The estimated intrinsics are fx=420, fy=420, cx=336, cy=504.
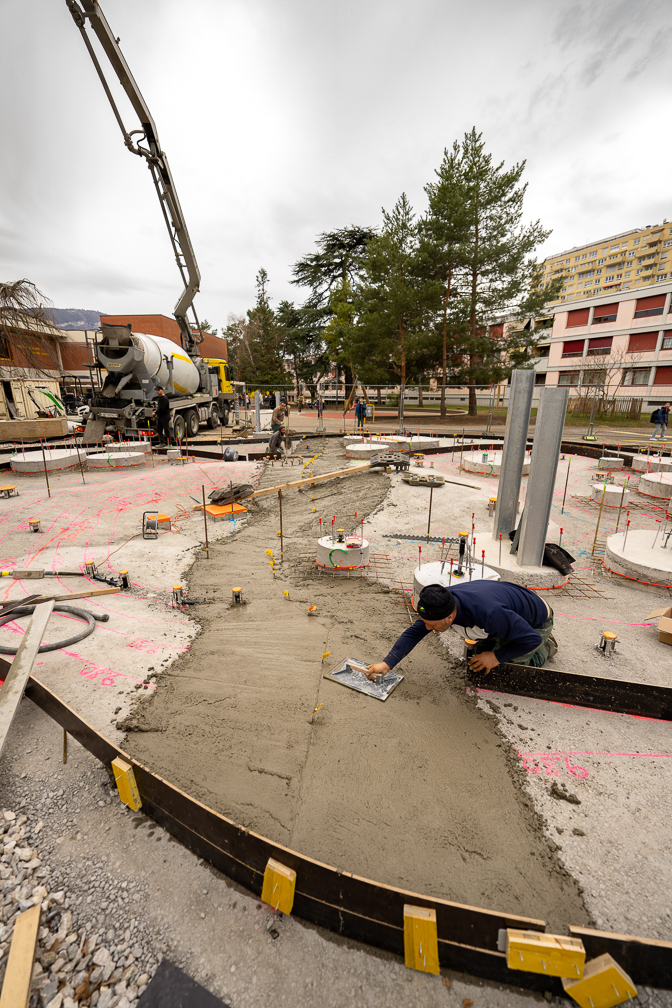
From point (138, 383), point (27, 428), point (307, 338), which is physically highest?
point (307, 338)

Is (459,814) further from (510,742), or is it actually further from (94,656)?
(94,656)

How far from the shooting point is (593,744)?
3.32 metres

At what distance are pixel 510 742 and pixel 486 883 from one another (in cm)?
113

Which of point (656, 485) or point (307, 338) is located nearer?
point (656, 485)

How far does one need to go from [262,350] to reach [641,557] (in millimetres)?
45618

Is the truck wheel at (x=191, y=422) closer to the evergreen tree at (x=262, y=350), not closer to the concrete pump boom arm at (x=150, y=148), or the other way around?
the concrete pump boom arm at (x=150, y=148)

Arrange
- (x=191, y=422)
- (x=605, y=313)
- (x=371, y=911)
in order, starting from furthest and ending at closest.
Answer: (x=605, y=313)
(x=191, y=422)
(x=371, y=911)

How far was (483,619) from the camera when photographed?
3195 mm

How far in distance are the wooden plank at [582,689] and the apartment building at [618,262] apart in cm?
5923

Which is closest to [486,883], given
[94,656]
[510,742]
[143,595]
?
[510,742]

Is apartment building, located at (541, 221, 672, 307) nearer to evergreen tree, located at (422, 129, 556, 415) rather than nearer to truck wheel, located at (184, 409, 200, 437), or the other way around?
evergreen tree, located at (422, 129, 556, 415)

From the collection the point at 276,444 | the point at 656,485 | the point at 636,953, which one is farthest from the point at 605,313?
the point at 636,953

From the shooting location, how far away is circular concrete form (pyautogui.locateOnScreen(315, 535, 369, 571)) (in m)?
6.29

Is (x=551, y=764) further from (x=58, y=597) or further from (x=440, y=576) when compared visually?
(x=58, y=597)
